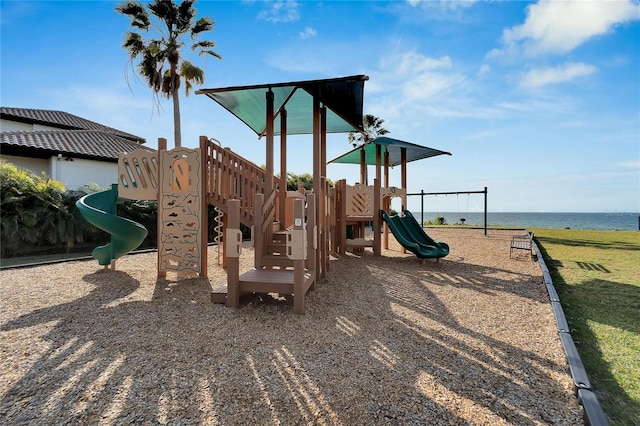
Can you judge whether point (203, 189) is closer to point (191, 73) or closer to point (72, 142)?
point (191, 73)

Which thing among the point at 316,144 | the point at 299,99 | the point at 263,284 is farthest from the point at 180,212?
the point at 299,99

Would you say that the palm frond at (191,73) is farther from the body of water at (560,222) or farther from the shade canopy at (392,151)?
the body of water at (560,222)

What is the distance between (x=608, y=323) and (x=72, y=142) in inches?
809

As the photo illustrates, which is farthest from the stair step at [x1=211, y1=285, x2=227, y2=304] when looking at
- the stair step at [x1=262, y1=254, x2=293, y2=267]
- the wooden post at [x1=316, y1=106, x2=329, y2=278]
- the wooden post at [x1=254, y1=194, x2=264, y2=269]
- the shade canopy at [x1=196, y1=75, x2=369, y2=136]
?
the shade canopy at [x1=196, y1=75, x2=369, y2=136]

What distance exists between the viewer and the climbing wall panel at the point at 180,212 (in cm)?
581

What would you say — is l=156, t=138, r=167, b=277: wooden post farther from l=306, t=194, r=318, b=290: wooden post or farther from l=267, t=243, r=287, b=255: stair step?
l=306, t=194, r=318, b=290: wooden post

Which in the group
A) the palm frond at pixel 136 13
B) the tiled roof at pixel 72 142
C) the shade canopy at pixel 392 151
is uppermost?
the palm frond at pixel 136 13

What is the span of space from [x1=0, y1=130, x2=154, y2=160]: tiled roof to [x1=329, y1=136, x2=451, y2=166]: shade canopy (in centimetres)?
1175

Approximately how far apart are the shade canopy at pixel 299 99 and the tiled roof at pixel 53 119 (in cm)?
1767

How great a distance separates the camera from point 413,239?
8.40m

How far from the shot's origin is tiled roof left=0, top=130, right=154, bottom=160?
13484mm

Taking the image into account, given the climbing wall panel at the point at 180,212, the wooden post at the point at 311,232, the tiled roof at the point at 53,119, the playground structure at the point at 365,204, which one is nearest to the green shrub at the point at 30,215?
the climbing wall panel at the point at 180,212

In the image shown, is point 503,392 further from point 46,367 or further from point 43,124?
point 43,124

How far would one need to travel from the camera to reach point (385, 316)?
13.2 feet
